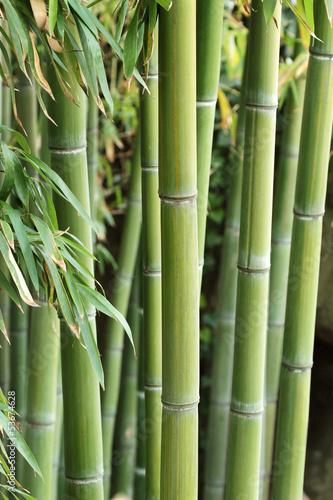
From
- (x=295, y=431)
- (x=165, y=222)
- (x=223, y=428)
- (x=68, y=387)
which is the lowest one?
(x=223, y=428)

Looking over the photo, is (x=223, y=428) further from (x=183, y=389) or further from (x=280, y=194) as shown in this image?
(x=183, y=389)

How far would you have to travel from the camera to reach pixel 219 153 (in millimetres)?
2863

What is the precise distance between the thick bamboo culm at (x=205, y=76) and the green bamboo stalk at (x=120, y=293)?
2.20 ft

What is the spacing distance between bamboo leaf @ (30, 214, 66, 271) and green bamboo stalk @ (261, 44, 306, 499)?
1.00 m

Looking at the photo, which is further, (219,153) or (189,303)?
(219,153)

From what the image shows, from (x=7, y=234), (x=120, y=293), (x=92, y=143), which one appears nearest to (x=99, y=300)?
(x=7, y=234)

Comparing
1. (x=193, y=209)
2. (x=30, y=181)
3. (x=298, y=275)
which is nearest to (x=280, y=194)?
(x=298, y=275)

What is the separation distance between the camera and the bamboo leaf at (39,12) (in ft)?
2.14

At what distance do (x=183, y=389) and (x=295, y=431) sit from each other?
417 mm

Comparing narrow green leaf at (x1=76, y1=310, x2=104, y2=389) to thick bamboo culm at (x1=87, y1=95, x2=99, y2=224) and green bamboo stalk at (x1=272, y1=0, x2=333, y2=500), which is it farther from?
thick bamboo culm at (x1=87, y1=95, x2=99, y2=224)

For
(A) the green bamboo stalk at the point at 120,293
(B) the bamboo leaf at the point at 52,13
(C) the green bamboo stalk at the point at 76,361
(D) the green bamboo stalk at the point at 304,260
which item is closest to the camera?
(B) the bamboo leaf at the point at 52,13

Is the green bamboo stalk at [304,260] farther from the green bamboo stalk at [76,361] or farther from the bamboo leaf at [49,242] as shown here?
the bamboo leaf at [49,242]

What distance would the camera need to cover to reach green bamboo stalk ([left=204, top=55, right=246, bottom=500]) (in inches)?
62.5

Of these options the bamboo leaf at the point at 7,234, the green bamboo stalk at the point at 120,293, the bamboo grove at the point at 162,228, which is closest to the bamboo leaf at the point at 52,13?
the bamboo grove at the point at 162,228
